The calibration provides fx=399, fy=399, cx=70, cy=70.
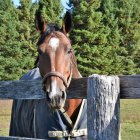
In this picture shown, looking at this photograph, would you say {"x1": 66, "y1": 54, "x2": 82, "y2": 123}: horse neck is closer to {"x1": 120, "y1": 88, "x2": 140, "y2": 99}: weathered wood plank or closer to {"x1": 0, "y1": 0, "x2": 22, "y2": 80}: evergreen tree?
{"x1": 120, "y1": 88, "x2": 140, "y2": 99}: weathered wood plank

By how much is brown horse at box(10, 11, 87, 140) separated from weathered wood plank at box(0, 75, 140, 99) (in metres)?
0.09

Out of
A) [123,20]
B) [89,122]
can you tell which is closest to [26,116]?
[89,122]

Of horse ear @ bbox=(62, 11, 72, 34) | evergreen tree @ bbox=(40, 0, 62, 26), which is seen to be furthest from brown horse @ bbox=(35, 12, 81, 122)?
evergreen tree @ bbox=(40, 0, 62, 26)

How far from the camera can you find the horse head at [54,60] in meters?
2.99

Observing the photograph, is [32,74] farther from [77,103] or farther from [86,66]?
[86,66]

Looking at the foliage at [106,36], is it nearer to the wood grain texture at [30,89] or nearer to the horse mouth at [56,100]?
the wood grain texture at [30,89]

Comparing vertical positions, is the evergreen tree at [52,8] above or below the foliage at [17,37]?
above

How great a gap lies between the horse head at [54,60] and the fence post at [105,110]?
300 millimetres

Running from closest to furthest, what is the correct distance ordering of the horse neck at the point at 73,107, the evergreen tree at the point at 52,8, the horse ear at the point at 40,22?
the horse ear at the point at 40,22 → the horse neck at the point at 73,107 → the evergreen tree at the point at 52,8

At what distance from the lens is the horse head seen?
2992mm

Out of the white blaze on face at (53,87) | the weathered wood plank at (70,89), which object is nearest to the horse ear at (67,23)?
the weathered wood plank at (70,89)

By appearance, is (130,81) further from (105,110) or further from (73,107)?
(73,107)

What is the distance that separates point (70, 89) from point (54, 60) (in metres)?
0.27

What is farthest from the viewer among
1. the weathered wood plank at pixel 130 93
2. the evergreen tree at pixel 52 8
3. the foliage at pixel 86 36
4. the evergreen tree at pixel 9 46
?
the evergreen tree at pixel 52 8
